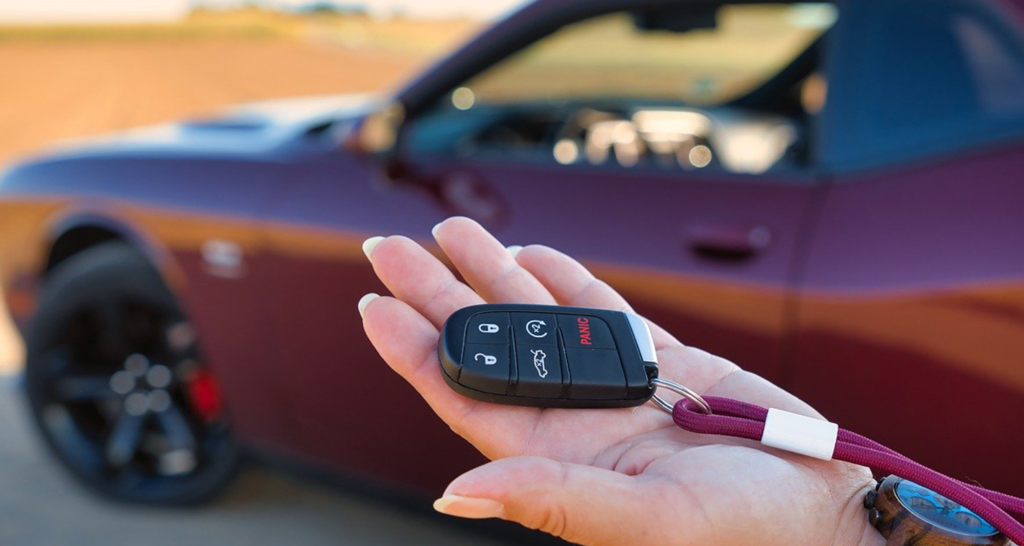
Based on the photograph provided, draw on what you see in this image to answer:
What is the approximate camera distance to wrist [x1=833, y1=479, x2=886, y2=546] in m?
1.23

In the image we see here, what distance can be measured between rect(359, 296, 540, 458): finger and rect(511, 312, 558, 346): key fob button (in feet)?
0.36

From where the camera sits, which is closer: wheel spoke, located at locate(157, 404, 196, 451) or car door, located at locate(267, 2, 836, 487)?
car door, located at locate(267, 2, 836, 487)

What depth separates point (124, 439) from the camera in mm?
2809

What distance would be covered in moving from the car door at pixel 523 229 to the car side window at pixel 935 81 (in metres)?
0.17

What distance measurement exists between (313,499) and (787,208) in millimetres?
1943

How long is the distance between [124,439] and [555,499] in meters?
2.18

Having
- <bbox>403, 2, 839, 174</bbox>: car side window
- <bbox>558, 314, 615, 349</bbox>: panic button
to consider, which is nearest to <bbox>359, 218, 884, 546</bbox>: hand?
<bbox>558, 314, 615, 349</bbox>: panic button

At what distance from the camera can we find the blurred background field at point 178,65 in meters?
13.0

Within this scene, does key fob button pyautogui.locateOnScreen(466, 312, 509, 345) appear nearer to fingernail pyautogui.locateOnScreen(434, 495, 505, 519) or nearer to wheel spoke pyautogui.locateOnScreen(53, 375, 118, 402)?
fingernail pyautogui.locateOnScreen(434, 495, 505, 519)

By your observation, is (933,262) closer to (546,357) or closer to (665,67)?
(546,357)

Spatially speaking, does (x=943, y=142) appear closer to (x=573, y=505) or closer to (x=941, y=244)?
(x=941, y=244)

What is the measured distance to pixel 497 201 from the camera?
2191 millimetres

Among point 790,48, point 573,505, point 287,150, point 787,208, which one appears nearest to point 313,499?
point 287,150

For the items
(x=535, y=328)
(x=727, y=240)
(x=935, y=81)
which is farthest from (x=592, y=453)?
(x=935, y=81)
